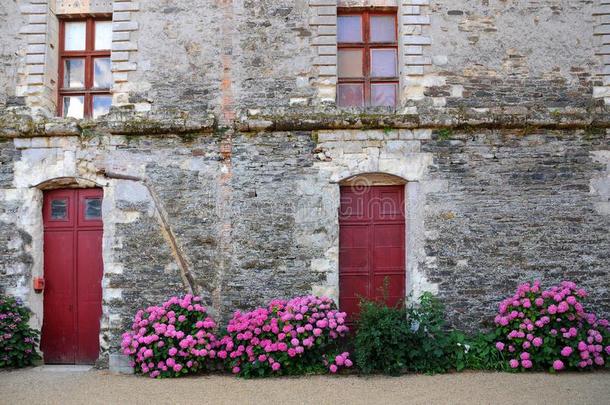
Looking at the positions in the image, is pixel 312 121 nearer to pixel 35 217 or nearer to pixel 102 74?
pixel 102 74

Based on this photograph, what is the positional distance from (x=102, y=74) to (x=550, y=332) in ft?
20.5

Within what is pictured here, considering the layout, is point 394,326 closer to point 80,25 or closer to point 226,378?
point 226,378

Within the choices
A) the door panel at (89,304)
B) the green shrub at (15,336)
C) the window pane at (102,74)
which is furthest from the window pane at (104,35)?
the green shrub at (15,336)

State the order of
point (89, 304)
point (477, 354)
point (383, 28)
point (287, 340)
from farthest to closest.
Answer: point (383, 28)
point (89, 304)
point (477, 354)
point (287, 340)

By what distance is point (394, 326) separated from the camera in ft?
18.6

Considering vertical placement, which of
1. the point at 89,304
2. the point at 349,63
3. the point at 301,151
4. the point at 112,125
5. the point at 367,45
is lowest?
the point at 89,304

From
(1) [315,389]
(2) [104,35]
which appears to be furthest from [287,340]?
(2) [104,35]

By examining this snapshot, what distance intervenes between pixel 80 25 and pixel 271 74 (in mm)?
2717

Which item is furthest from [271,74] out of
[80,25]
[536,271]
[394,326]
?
[536,271]

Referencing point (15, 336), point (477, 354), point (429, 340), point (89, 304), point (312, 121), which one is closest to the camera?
point (429, 340)

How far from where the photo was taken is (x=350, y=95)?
680 cm

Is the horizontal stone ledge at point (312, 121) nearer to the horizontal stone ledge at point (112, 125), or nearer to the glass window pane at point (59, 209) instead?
the horizontal stone ledge at point (112, 125)

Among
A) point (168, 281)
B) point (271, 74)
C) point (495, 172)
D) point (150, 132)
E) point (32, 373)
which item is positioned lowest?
point (32, 373)

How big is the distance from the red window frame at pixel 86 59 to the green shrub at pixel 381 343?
4405mm
